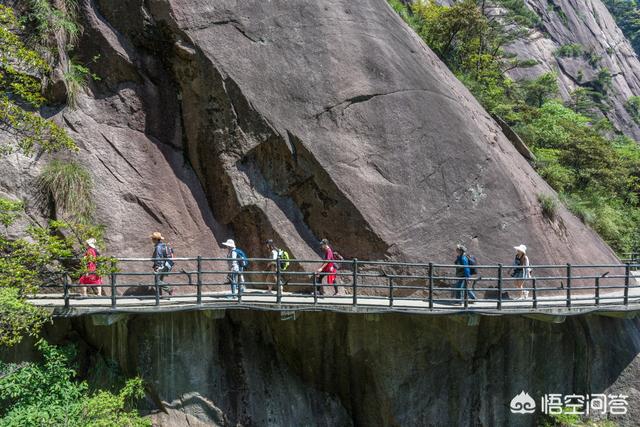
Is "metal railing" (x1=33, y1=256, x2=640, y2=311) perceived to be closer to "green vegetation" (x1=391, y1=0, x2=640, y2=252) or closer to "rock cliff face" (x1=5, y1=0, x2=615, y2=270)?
"rock cliff face" (x1=5, y1=0, x2=615, y2=270)

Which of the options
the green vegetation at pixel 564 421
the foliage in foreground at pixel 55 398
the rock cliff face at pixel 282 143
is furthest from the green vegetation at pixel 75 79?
the green vegetation at pixel 564 421

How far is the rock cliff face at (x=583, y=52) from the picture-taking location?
43.5 metres

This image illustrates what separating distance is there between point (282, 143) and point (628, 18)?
8787 cm

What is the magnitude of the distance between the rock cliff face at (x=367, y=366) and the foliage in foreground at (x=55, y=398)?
0.74 meters

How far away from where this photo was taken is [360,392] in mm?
11945

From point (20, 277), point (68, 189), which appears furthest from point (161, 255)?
point (20, 277)

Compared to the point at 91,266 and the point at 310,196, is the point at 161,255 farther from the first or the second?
the point at 310,196

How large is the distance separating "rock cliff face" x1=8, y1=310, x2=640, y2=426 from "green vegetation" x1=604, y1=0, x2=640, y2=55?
269 ft

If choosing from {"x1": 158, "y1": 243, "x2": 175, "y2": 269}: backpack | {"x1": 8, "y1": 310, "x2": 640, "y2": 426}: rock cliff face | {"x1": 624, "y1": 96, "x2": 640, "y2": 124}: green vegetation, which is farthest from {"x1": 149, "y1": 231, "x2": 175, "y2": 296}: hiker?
{"x1": 624, "y1": 96, "x2": 640, "y2": 124}: green vegetation

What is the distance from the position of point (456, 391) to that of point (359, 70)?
857 centimetres

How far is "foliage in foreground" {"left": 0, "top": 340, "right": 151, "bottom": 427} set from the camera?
941 centimetres

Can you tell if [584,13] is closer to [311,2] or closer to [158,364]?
[311,2]
